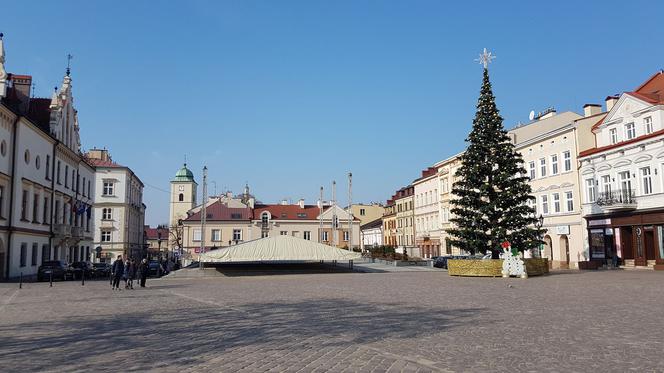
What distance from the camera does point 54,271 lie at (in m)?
37.1

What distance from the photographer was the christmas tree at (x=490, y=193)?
3534 cm

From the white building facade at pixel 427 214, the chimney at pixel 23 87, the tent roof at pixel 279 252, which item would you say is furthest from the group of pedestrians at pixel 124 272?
the white building facade at pixel 427 214

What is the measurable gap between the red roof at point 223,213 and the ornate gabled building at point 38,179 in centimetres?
3554

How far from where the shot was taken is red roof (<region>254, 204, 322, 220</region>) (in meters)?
98.4

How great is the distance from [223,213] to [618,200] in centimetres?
6898

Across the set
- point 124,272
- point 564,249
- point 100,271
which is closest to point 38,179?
point 100,271

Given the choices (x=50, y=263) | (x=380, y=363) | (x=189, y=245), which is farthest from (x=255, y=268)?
(x=189, y=245)

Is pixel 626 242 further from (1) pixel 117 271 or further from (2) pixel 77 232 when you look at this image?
(2) pixel 77 232

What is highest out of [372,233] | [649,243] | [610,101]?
[610,101]

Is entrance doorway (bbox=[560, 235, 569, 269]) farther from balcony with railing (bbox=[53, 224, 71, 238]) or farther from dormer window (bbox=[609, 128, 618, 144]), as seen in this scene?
balcony with railing (bbox=[53, 224, 71, 238])

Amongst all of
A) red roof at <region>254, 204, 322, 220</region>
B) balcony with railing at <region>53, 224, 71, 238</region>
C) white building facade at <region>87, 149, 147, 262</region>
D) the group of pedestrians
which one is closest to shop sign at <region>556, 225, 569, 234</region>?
the group of pedestrians

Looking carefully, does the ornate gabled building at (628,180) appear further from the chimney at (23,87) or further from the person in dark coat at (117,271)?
the chimney at (23,87)

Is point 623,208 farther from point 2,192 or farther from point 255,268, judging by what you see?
point 2,192

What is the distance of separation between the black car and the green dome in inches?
3002
